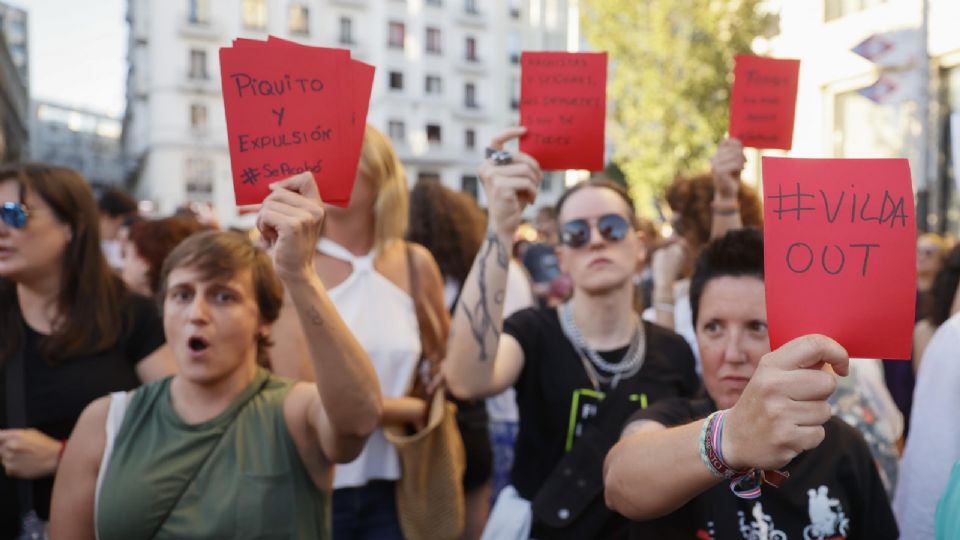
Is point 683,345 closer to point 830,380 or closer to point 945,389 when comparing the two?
point 945,389

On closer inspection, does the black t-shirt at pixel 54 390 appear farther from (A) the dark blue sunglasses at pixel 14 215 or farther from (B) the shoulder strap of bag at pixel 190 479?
(B) the shoulder strap of bag at pixel 190 479

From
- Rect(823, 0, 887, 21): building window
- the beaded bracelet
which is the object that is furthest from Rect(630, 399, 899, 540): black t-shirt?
Rect(823, 0, 887, 21): building window

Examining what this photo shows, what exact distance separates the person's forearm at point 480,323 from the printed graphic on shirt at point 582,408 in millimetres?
278

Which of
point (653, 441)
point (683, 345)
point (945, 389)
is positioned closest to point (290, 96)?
point (653, 441)

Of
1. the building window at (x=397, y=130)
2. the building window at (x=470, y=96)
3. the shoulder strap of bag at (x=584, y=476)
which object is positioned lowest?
the shoulder strap of bag at (x=584, y=476)

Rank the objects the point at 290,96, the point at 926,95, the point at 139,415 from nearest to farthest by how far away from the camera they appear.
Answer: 1. the point at 290,96
2. the point at 139,415
3. the point at 926,95

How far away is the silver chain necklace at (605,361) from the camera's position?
2.55 meters

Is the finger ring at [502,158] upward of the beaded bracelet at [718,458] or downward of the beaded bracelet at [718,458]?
upward

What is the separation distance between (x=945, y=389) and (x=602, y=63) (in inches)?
57.1

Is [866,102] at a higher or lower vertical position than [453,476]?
higher

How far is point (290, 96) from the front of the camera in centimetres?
193

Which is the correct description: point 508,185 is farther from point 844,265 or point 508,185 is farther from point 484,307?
point 844,265

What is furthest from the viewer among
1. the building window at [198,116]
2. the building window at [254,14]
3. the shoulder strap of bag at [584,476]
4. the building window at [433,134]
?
the building window at [433,134]

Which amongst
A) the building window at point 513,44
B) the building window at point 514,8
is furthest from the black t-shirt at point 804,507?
the building window at point 514,8
